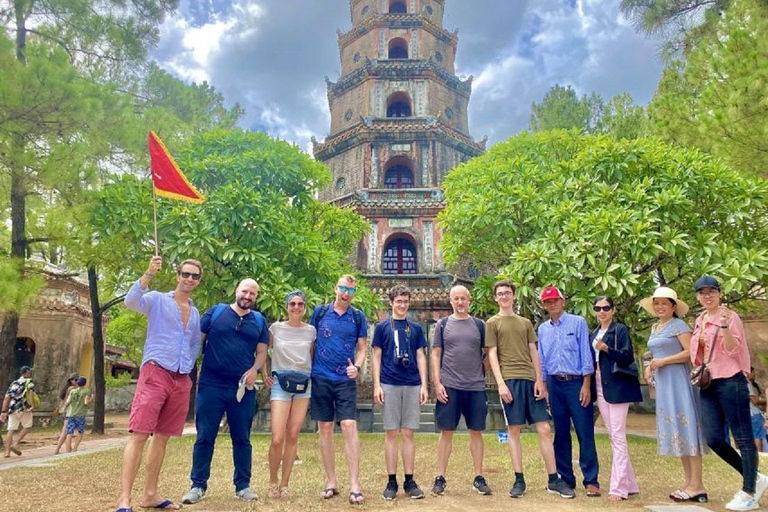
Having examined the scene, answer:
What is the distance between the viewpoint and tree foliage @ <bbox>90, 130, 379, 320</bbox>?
1106cm

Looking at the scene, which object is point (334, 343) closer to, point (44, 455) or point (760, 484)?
point (760, 484)

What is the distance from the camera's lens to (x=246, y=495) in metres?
4.53

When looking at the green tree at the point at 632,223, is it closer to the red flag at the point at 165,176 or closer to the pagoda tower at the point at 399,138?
the red flag at the point at 165,176

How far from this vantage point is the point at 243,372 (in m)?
4.68

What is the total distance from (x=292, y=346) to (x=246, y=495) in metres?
1.30

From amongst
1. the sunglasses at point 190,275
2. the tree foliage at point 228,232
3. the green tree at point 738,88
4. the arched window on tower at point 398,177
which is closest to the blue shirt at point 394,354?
the sunglasses at point 190,275

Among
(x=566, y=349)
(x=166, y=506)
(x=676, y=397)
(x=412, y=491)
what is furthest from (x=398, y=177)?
(x=166, y=506)

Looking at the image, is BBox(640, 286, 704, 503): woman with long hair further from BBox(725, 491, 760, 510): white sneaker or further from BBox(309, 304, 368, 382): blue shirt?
BBox(309, 304, 368, 382): blue shirt

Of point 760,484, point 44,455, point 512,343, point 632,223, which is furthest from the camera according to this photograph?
point 632,223

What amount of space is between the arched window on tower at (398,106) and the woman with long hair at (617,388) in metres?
18.4

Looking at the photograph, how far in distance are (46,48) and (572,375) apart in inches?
441

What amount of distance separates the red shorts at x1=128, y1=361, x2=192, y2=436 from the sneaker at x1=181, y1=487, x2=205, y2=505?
22.4 inches

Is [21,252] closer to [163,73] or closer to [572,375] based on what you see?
[163,73]

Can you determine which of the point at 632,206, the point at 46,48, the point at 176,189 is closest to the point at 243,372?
the point at 176,189
